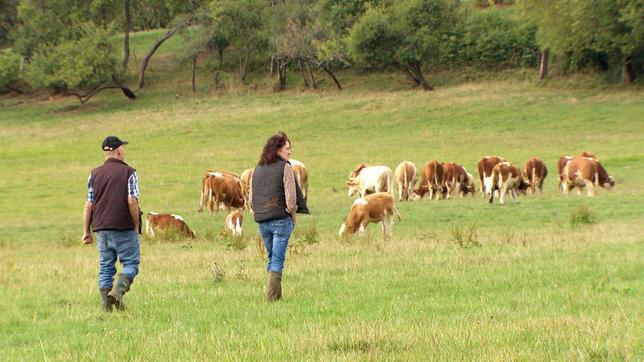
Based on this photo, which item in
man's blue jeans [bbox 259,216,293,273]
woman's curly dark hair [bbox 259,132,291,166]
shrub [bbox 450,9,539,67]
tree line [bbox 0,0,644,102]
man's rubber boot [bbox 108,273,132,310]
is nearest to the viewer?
man's rubber boot [bbox 108,273,132,310]

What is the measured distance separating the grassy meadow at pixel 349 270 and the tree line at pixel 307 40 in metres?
12.5

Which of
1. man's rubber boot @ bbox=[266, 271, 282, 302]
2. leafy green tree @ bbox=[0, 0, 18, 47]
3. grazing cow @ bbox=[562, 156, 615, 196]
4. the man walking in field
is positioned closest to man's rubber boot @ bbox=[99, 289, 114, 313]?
the man walking in field

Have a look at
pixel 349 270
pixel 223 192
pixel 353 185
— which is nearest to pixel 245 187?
pixel 223 192

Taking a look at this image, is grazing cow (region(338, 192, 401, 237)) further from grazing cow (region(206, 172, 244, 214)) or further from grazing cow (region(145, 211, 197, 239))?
grazing cow (region(206, 172, 244, 214))

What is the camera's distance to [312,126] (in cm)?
4828

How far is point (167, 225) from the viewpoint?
19.5 meters

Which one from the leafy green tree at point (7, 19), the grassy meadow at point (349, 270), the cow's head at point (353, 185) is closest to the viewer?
the grassy meadow at point (349, 270)

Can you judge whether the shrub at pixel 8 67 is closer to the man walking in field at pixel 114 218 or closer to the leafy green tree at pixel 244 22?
the leafy green tree at pixel 244 22

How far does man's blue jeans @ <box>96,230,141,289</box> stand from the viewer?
892 cm

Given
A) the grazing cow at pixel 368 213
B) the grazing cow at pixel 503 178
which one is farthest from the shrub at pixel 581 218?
the grazing cow at pixel 503 178

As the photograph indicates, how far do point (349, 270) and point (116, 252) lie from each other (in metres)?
3.28

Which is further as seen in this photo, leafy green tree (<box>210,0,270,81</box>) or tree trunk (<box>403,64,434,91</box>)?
leafy green tree (<box>210,0,270,81</box>)

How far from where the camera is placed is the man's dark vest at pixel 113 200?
8828mm

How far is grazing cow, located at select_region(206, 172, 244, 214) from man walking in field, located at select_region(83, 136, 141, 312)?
51.0 ft
